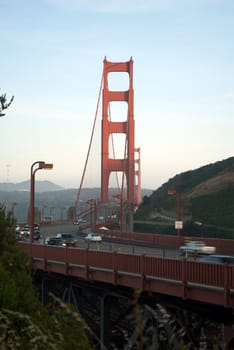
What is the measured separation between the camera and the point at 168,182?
12044 centimetres

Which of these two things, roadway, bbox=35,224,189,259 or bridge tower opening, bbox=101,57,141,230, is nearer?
roadway, bbox=35,224,189,259

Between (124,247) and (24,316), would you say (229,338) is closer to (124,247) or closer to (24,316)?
(24,316)

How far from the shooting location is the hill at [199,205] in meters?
72.9

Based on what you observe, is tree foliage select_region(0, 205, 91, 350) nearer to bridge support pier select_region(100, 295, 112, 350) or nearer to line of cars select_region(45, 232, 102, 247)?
bridge support pier select_region(100, 295, 112, 350)

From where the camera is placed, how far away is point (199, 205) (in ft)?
286

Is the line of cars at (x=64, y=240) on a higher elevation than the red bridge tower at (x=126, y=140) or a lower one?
lower

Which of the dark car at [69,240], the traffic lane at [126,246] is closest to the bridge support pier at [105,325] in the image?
the traffic lane at [126,246]

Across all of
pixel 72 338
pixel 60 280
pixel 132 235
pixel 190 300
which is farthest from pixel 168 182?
pixel 72 338

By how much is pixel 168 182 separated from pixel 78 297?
9572 centimetres

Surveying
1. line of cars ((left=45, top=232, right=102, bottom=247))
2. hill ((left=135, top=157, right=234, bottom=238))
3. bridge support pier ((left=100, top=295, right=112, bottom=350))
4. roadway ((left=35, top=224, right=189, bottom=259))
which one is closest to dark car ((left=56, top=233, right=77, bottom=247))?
line of cars ((left=45, top=232, right=102, bottom=247))

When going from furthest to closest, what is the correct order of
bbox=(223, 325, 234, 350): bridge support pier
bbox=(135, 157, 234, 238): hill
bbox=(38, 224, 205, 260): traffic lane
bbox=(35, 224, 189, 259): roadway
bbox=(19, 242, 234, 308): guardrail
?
bbox=(135, 157, 234, 238): hill < bbox=(38, 224, 205, 260): traffic lane < bbox=(35, 224, 189, 259): roadway < bbox=(19, 242, 234, 308): guardrail < bbox=(223, 325, 234, 350): bridge support pier

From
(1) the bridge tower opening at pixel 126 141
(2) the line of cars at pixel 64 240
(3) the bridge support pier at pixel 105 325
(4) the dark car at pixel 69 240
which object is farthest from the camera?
(1) the bridge tower opening at pixel 126 141

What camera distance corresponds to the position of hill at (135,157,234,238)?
72.9m

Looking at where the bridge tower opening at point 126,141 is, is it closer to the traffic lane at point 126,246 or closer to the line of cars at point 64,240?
the traffic lane at point 126,246
